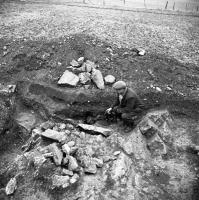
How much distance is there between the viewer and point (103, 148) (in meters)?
7.17

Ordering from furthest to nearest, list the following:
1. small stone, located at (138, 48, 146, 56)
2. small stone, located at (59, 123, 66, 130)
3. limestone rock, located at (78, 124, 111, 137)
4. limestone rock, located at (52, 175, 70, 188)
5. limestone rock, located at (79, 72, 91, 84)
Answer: small stone, located at (138, 48, 146, 56) → limestone rock, located at (79, 72, 91, 84) → small stone, located at (59, 123, 66, 130) → limestone rock, located at (78, 124, 111, 137) → limestone rock, located at (52, 175, 70, 188)

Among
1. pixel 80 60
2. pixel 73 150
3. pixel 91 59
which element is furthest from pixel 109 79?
pixel 73 150

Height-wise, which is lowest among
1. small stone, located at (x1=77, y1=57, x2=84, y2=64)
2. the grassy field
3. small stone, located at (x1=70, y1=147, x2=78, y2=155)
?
small stone, located at (x1=70, y1=147, x2=78, y2=155)

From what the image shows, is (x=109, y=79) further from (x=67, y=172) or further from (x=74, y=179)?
(x=74, y=179)

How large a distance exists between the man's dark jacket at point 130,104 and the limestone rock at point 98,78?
1.58 m

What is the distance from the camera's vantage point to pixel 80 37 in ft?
37.4

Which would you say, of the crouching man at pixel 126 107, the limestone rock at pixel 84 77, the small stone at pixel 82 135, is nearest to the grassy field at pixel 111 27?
the limestone rock at pixel 84 77

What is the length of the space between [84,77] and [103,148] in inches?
132

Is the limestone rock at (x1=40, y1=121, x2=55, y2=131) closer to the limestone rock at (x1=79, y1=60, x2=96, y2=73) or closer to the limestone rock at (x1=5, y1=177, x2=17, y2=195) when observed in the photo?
the limestone rock at (x1=5, y1=177, x2=17, y2=195)

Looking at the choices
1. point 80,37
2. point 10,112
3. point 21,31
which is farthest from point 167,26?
point 10,112

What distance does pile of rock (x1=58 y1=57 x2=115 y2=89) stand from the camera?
945 centimetres

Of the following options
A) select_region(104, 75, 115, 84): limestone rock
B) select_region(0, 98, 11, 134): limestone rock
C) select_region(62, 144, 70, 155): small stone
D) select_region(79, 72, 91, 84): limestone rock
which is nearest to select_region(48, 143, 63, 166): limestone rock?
select_region(62, 144, 70, 155): small stone

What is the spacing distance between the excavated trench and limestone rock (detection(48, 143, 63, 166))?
14 cm

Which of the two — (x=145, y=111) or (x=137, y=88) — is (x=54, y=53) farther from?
(x=145, y=111)
